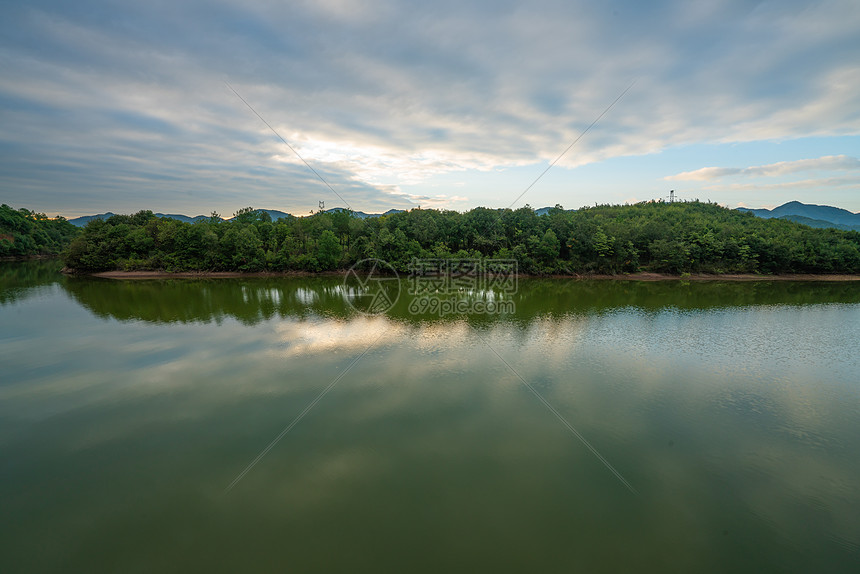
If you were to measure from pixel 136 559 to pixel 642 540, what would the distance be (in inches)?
345

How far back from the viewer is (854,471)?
→ 8109 millimetres

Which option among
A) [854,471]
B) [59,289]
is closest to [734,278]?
[854,471]

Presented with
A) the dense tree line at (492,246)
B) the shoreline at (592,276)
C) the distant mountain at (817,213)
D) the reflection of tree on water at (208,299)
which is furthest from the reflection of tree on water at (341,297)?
the distant mountain at (817,213)

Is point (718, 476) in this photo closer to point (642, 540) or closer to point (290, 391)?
point (642, 540)

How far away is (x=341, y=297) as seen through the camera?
2980 centimetres
